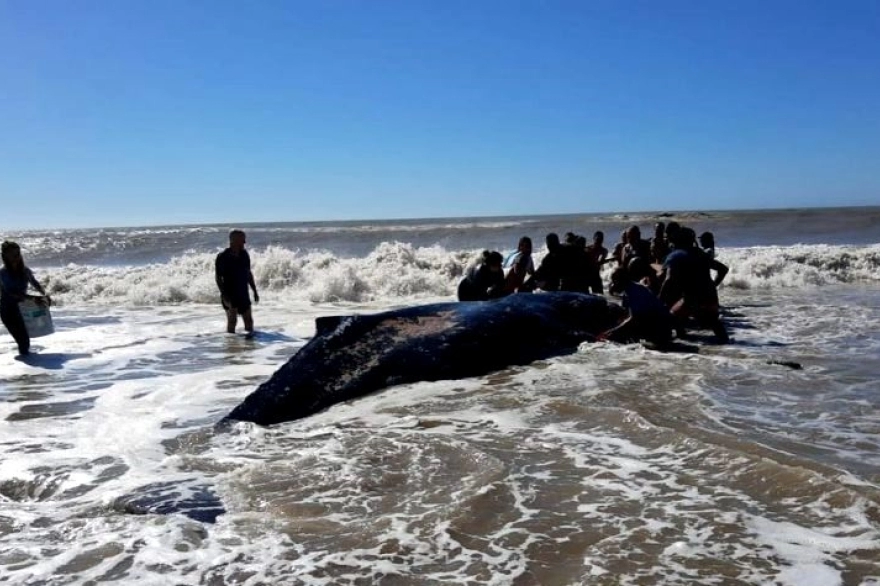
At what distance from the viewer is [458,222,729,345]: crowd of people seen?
28.4 feet

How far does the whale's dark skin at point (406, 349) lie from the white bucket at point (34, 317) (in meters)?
5.78

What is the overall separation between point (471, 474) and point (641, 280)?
692 centimetres

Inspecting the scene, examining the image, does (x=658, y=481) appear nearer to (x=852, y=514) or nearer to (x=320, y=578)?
(x=852, y=514)

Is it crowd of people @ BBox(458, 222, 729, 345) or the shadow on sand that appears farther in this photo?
the shadow on sand

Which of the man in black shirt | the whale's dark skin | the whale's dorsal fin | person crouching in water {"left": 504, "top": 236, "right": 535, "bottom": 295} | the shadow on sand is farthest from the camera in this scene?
the man in black shirt

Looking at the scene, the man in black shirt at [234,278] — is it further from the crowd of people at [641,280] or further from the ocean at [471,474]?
the crowd of people at [641,280]

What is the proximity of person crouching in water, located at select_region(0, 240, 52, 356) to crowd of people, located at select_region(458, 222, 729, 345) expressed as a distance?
236 inches

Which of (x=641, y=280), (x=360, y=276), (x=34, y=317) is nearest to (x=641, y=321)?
(x=641, y=280)

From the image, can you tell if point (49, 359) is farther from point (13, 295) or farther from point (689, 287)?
point (689, 287)

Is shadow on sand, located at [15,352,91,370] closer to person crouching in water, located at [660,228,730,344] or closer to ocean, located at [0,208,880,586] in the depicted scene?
ocean, located at [0,208,880,586]

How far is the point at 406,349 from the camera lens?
7.14 meters

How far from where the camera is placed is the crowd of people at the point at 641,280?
341 inches

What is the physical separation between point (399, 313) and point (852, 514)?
4.57 meters

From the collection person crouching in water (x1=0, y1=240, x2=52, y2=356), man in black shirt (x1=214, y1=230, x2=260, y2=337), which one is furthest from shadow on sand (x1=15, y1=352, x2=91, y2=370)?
man in black shirt (x1=214, y1=230, x2=260, y2=337)
